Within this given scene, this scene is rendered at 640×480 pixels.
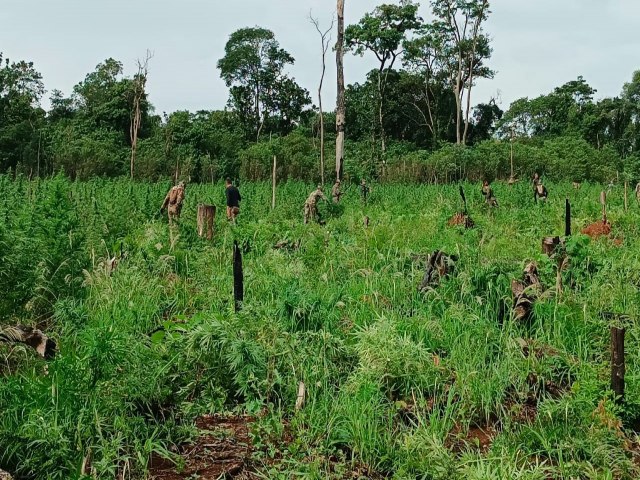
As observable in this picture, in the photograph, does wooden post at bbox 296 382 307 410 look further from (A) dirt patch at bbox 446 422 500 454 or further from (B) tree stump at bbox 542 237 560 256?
(B) tree stump at bbox 542 237 560 256

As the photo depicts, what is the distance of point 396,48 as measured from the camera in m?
35.0

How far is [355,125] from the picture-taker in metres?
40.7

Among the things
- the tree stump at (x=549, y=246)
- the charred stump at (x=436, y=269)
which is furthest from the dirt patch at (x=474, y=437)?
the tree stump at (x=549, y=246)

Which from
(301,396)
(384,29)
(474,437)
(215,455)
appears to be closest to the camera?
(215,455)

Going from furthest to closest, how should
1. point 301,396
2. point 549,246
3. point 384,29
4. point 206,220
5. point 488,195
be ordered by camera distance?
point 384,29, point 488,195, point 206,220, point 549,246, point 301,396

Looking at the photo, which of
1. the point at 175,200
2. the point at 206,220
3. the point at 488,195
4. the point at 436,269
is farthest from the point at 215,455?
the point at 488,195

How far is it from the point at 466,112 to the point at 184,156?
18780mm

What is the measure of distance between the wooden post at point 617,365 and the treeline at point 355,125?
20.3 metres

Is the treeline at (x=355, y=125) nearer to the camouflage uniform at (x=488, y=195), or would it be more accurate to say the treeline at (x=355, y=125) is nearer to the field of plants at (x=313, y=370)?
the camouflage uniform at (x=488, y=195)

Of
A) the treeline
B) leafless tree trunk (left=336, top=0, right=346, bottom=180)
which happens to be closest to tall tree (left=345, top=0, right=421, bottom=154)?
the treeline

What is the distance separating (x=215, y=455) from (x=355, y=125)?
38.8m

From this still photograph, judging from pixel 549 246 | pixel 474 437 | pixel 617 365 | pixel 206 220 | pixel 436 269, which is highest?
pixel 206 220

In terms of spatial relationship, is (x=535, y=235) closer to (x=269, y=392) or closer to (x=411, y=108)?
(x=269, y=392)

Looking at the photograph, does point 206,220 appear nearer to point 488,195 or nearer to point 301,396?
point 301,396
